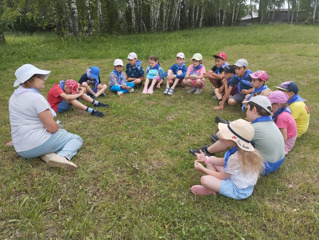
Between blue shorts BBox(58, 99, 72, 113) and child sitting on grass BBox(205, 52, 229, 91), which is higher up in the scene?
child sitting on grass BBox(205, 52, 229, 91)

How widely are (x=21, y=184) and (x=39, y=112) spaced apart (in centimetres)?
99

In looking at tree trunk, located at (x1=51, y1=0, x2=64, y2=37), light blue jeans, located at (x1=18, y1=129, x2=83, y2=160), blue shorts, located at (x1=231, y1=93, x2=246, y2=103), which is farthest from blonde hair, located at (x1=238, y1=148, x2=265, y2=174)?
tree trunk, located at (x1=51, y1=0, x2=64, y2=37)

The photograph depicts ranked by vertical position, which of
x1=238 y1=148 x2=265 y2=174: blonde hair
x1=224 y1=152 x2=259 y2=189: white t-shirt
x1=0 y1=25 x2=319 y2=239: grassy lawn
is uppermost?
x1=238 y1=148 x2=265 y2=174: blonde hair

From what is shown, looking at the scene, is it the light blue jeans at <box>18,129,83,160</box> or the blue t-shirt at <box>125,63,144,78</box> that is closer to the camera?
the light blue jeans at <box>18,129,83,160</box>

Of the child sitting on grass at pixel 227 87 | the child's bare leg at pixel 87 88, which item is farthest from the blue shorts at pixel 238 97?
the child's bare leg at pixel 87 88

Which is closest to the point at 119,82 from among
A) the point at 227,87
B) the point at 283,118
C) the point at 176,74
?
the point at 176,74

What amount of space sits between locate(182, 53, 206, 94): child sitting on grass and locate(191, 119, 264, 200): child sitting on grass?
368 centimetres

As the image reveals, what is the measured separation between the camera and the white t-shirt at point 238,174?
2.64m

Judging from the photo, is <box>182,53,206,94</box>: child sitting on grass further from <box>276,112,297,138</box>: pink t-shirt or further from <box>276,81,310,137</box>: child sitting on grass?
<box>276,112,297,138</box>: pink t-shirt

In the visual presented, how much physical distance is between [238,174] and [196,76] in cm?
396

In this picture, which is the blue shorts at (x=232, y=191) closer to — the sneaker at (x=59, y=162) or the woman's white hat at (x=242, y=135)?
the woman's white hat at (x=242, y=135)

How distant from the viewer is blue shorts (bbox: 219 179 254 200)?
2723mm

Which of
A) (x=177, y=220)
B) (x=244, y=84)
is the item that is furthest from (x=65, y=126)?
(x=244, y=84)

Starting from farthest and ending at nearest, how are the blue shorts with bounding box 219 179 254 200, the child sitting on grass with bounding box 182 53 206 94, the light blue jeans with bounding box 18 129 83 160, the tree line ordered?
the tree line < the child sitting on grass with bounding box 182 53 206 94 < the light blue jeans with bounding box 18 129 83 160 < the blue shorts with bounding box 219 179 254 200
